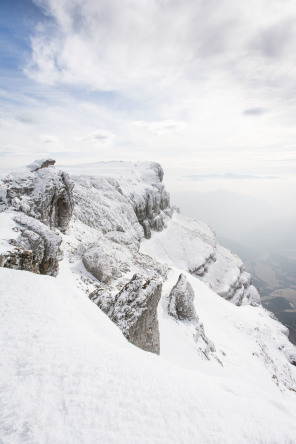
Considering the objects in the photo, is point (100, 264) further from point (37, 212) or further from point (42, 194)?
point (42, 194)

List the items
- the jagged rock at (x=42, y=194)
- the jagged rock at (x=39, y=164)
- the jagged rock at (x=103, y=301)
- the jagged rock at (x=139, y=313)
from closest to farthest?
the jagged rock at (x=139, y=313)
the jagged rock at (x=103, y=301)
the jagged rock at (x=42, y=194)
the jagged rock at (x=39, y=164)

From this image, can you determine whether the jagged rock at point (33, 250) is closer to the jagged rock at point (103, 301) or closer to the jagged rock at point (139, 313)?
the jagged rock at point (103, 301)

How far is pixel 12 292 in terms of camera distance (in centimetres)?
771

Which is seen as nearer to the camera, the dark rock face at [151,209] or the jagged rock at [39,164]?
the jagged rock at [39,164]

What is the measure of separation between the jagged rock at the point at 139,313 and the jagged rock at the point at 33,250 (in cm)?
499

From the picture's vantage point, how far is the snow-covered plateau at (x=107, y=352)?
14.9 feet

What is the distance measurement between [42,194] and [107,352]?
1775 cm

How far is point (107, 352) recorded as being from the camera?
6285mm

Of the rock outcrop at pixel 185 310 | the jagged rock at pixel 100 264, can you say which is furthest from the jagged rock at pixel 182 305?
the jagged rock at pixel 100 264

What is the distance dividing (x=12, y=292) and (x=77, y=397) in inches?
180

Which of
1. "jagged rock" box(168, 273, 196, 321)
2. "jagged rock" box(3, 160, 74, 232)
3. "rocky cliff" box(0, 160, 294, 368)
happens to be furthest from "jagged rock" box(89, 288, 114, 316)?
"jagged rock" box(168, 273, 196, 321)

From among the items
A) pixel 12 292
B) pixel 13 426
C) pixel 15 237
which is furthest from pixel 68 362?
pixel 15 237

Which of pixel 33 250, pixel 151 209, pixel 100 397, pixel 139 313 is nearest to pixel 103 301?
pixel 139 313

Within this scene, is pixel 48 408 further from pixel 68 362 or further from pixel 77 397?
pixel 68 362
